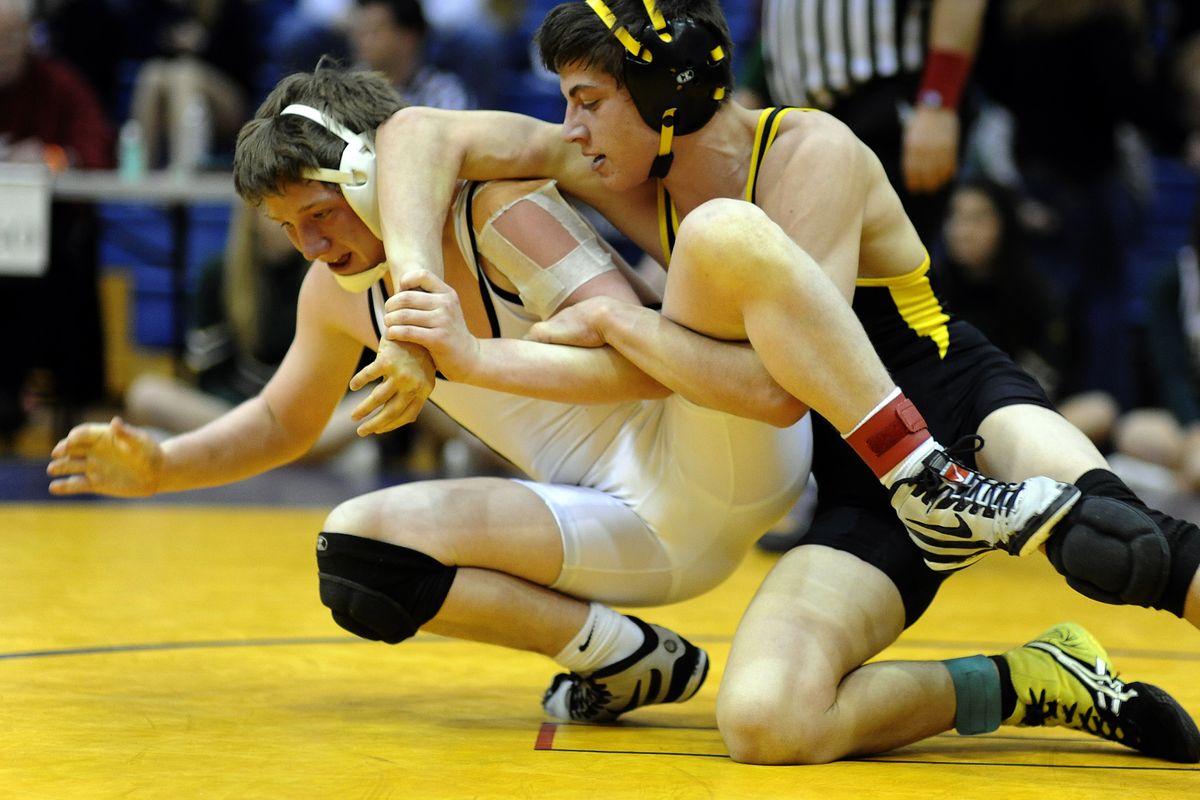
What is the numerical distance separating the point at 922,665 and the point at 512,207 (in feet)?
3.50

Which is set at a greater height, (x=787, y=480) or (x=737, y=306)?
(x=737, y=306)

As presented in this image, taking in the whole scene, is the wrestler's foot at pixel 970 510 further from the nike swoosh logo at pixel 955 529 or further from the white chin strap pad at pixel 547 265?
the white chin strap pad at pixel 547 265

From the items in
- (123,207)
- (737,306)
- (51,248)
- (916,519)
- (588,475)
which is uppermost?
(737,306)

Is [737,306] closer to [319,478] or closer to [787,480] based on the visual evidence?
[787,480]

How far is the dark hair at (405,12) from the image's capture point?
693 centimetres

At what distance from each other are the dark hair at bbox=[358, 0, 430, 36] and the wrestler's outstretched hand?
4.34 metres

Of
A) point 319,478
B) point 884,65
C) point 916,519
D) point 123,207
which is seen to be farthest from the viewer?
point 123,207

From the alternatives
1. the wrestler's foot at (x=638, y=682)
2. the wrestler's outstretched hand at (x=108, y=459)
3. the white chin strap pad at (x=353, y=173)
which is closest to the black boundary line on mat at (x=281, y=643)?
the wrestler's outstretched hand at (x=108, y=459)

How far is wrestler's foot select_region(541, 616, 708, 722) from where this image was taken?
2.75m

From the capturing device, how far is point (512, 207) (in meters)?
2.82

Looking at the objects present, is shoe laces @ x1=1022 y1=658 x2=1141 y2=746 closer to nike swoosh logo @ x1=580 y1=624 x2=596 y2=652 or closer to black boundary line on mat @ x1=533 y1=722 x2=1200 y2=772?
black boundary line on mat @ x1=533 y1=722 x2=1200 y2=772

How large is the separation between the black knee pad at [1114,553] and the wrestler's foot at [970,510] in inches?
1.4

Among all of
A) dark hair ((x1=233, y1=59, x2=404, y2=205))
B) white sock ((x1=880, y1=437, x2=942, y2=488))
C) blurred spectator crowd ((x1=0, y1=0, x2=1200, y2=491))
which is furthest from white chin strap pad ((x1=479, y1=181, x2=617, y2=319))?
blurred spectator crowd ((x1=0, y1=0, x2=1200, y2=491))

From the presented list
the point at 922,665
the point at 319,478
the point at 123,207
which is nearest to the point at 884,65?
the point at 922,665
